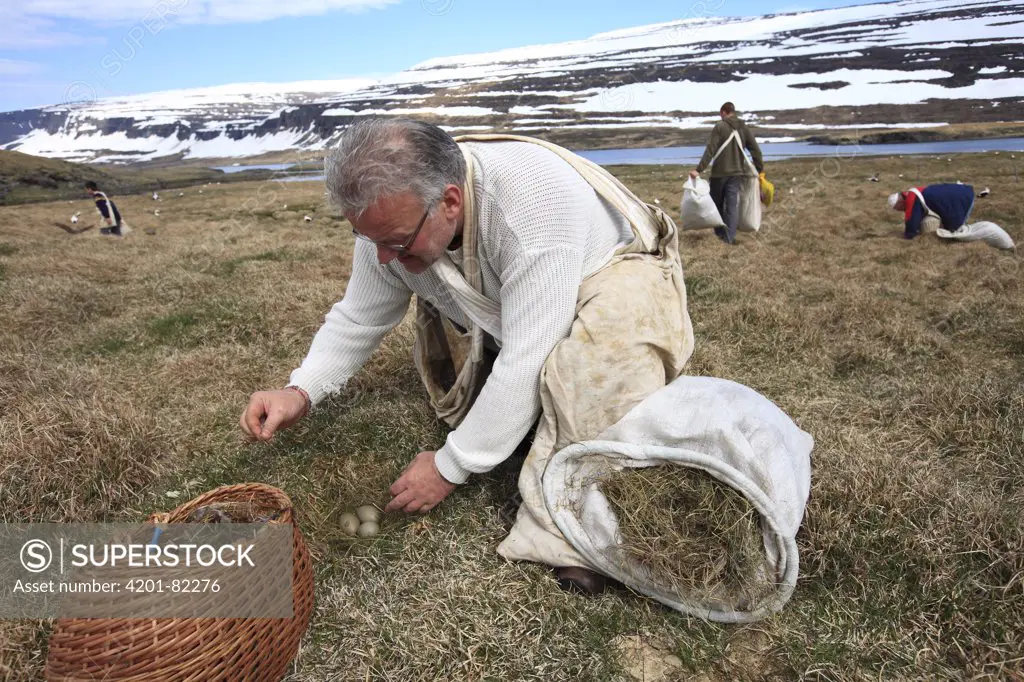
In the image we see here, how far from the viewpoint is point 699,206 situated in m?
9.39

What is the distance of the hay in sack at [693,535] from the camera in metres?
2.27

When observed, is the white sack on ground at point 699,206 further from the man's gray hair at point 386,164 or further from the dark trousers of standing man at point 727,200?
the man's gray hair at point 386,164

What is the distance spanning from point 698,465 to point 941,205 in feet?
31.2

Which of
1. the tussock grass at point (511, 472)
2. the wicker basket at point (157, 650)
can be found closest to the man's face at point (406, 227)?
the tussock grass at point (511, 472)

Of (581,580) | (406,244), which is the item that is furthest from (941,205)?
(406,244)

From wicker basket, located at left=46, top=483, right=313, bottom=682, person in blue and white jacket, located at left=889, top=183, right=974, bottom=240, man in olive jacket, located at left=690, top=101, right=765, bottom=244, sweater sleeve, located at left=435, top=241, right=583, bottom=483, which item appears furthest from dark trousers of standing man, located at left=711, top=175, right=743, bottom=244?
wicker basket, located at left=46, top=483, right=313, bottom=682

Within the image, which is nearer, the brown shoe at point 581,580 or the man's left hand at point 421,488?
the brown shoe at point 581,580

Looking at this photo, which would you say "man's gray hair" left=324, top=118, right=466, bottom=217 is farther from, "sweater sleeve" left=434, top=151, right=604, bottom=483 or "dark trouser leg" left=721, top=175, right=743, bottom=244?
"dark trouser leg" left=721, top=175, right=743, bottom=244

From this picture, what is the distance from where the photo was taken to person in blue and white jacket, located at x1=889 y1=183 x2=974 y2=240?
30.2ft

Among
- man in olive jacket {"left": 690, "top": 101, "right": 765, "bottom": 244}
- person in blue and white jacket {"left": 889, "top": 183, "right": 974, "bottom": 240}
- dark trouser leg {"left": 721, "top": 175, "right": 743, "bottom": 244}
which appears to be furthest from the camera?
dark trouser leg {"left": 721, "top": 175, "right": 743, "bottom": 244}

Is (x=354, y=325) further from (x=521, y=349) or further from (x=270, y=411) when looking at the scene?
(x=521, y=349)

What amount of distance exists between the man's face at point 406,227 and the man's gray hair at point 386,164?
0.03 m

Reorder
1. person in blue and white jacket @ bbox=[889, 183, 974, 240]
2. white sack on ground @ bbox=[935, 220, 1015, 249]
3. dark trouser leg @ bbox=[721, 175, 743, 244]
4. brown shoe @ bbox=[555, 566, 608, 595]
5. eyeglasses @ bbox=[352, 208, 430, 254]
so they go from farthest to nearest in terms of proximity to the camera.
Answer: dark trouser leg @ bbox=[721, 175, 743, 244]
person in blue and white jacket @ bbox=[889, 183, 974, 240]
white sack on ground @ bbox=[935, 220, 1015, 249]
brown shoe @ bbox=[555, 566, 608, 595]
eyeglasses @ bbox=[352, 208, 430, 254]

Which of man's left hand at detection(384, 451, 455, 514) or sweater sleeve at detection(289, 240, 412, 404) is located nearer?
man's left hand at detection(384, 451, 455, 514)
